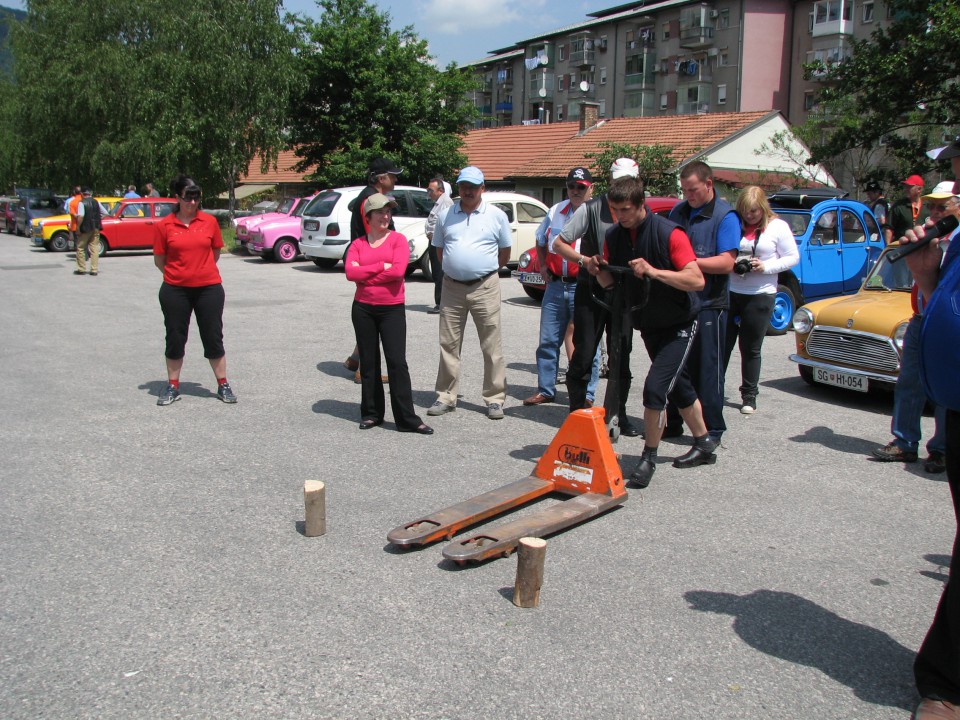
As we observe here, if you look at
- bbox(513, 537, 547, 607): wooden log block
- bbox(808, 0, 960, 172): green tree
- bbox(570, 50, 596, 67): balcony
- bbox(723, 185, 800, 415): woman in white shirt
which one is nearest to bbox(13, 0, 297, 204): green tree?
bbox(808, 0, 960, 172): green tree

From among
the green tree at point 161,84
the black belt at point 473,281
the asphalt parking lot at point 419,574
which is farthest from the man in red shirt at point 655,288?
the green tree at point 161,84

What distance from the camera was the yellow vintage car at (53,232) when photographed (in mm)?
25406

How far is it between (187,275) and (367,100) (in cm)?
2353

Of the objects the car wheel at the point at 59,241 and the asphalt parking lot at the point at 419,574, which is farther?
the car wheel at the point at 59,241

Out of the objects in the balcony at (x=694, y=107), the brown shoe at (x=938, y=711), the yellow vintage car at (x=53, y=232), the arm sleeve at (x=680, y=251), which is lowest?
the brown shoe at (x=938, y=711)

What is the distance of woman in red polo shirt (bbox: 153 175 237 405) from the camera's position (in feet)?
24.4

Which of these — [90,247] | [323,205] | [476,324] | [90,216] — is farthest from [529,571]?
[90,247]

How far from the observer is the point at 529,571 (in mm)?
3871

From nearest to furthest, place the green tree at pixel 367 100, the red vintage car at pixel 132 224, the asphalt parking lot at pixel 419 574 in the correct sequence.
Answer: the asphalt parking lot at pixel 419 574 < the red vintage car at pixel 132 224 < the green tree at pixel 367 100

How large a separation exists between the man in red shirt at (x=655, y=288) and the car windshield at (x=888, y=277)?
412 cm

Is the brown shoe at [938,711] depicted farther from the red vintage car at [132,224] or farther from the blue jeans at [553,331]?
the red vintage car at [132,224]

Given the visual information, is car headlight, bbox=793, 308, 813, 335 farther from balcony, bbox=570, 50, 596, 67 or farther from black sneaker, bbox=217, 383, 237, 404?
balcony, bbox=570, 50, 596, 67

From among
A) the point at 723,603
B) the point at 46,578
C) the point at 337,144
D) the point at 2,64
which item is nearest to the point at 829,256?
the point at 723,603

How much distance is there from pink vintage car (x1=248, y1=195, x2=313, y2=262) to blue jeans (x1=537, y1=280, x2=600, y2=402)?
15.1 metres
